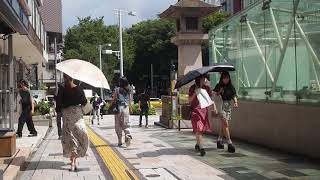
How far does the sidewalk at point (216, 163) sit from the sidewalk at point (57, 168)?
733 mm

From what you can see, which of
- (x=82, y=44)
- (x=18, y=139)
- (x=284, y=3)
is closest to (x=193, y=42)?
(x=18, y=139)

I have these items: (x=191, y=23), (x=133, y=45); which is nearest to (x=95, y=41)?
(x=133, y=45)

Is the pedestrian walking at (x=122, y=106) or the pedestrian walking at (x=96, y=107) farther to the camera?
the pedestrian walking at (x=96, y=107)

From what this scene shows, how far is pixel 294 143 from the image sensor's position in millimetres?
10656

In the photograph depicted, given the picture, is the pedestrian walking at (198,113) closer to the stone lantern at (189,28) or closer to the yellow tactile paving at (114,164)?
the yellow tactile paving at (114,164)

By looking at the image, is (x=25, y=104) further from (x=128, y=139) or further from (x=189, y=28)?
(x=189, y=28)

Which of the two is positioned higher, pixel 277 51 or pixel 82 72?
pixel 277 51

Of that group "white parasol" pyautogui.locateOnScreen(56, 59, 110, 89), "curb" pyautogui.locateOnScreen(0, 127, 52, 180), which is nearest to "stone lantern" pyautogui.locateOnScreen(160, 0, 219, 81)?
"curb" pyautogui.locateOnScreen(0, 127, 52, 180)

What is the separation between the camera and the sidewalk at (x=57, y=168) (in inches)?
356

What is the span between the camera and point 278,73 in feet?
39.1

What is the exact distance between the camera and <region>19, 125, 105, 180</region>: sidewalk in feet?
29.6

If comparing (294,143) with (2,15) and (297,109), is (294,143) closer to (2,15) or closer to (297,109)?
(297,109)

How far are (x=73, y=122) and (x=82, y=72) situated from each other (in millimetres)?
960

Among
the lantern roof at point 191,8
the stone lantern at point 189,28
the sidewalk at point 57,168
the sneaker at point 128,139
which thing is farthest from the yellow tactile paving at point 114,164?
the stone lantern at point 189,28
